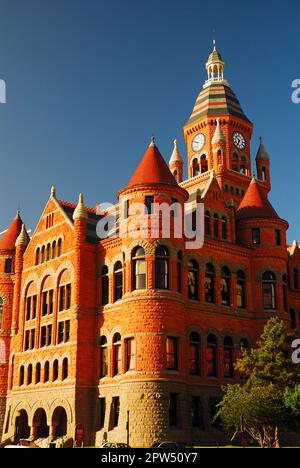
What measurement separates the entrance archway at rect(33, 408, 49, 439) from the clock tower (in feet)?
89.6

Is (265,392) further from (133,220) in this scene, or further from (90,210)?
(90,210)

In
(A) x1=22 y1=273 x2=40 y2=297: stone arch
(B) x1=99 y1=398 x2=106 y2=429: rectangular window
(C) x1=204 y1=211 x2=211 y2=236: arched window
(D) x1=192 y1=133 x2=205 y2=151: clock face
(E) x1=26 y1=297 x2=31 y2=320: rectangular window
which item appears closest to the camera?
(B) x1=99 y1=398 x2=106 y2=429: rectangular window

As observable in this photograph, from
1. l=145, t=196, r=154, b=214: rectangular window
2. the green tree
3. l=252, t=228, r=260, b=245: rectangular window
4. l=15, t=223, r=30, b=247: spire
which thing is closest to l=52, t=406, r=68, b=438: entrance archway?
the green tree

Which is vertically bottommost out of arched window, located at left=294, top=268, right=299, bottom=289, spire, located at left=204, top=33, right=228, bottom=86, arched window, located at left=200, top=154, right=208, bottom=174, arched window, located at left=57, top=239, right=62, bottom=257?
arched window, located at left=294, top=268, right=299, bottom=289

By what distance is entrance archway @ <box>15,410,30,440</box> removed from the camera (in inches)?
2063

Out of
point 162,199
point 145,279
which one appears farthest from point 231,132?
point 145,279

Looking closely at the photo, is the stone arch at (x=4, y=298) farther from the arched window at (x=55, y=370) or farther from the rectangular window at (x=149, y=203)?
the rectangular window at (x=149, y=203)

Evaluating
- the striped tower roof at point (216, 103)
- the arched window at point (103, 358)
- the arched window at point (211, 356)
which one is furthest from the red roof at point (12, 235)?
the arched window at point (211, 356)

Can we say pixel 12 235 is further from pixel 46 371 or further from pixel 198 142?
pixel 198 142

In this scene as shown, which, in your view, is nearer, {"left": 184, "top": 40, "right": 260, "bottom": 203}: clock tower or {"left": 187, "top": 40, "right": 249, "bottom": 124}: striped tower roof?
{"left": 184, "top": 40, "right": 260, "bottom": 203}: clock tower

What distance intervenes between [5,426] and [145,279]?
2130 centimetres

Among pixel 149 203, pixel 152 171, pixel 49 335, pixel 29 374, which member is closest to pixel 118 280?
pixel 149 203

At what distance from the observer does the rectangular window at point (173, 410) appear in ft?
134

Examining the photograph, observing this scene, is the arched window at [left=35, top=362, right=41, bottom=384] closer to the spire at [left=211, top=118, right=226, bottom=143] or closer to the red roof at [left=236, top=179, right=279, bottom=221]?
the red roof at [left=236, top=179, right=279, bottom=221]
